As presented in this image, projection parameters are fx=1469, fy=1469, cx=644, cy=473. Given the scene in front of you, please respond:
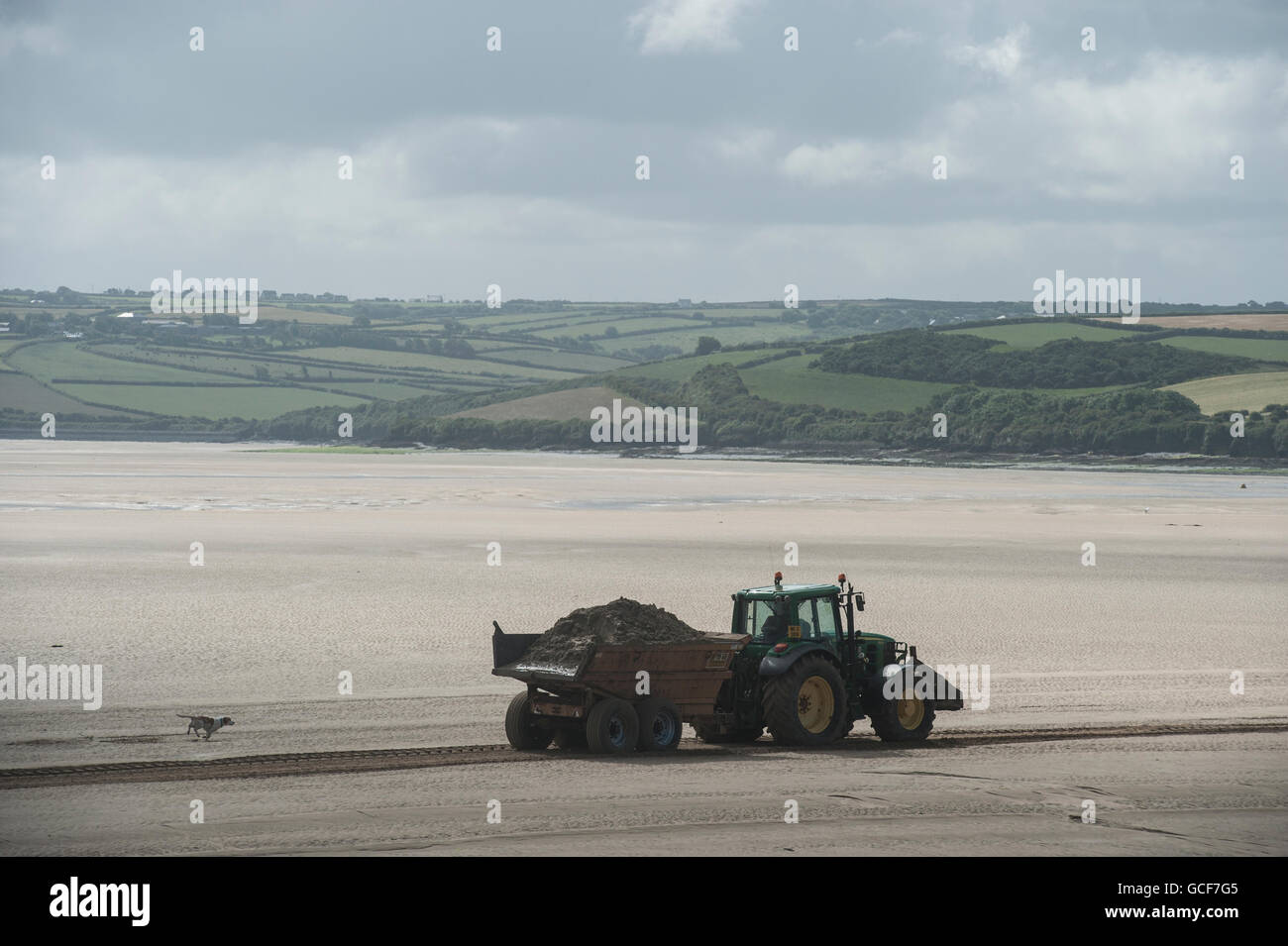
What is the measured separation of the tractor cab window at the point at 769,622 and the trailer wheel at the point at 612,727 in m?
2.11

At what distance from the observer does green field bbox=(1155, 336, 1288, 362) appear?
154 meters

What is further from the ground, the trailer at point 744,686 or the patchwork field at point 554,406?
the patchwork field at point 554,406

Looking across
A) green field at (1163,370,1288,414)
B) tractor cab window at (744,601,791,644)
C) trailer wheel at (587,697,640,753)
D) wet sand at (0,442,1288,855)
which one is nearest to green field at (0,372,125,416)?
wet sand at (0,442,1288,855)

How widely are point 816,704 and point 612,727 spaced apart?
263cm

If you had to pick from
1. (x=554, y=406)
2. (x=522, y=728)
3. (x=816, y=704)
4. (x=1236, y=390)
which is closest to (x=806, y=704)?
(x=816, y=704)

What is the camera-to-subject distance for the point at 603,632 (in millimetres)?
16297

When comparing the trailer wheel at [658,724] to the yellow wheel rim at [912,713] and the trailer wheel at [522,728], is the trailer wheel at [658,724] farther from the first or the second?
the yellow wheel rim at [912,713]

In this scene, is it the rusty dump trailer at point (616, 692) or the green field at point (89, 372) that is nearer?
the rusty dump trailer at point (616, 692)

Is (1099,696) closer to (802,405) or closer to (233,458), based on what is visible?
(233,458)

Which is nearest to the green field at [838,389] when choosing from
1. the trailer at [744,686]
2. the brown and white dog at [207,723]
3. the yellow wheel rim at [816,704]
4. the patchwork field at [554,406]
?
the patchwork field at [554,406]

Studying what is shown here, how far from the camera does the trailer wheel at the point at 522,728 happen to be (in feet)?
54.3

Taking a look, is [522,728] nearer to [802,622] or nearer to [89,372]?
[802,622]

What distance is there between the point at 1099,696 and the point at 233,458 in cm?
9774
